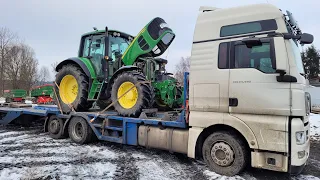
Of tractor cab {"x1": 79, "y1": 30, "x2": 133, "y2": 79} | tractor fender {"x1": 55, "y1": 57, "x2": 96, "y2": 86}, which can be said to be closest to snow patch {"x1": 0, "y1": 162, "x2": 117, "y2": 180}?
tractor fender {"x1": 55, "y1": 57, "x2": 96, "y2": 86}

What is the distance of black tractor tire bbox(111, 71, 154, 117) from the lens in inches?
253

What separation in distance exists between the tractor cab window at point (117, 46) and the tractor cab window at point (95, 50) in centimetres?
27

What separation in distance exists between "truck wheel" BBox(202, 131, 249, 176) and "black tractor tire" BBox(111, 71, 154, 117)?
200 centimetres

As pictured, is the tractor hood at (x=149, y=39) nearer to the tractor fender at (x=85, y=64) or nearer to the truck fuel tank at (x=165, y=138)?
the tractor fender at (x=85, y=64)

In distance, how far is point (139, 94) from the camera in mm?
6445

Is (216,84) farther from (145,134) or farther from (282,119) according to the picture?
(145,134)

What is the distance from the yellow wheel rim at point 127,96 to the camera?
6719 millimetres

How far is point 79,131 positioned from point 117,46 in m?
2.81

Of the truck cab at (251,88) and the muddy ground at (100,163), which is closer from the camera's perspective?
the truck cab at (251,88)

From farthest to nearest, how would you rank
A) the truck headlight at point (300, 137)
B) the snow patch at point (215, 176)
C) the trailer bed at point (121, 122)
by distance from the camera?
the trailer bed at point (121, 122), the snow patch at point (215, 176), the truck headlight at point (300, 137)

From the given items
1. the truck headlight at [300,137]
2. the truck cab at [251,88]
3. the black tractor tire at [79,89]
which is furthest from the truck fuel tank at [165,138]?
the black tractor tire at [79,89]

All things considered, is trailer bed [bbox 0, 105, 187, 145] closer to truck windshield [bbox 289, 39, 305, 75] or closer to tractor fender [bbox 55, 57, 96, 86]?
tractor fender [bbox 55, 57, 96, 86]

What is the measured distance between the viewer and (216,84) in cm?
489

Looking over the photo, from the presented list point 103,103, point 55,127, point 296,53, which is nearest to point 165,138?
point 296,53
